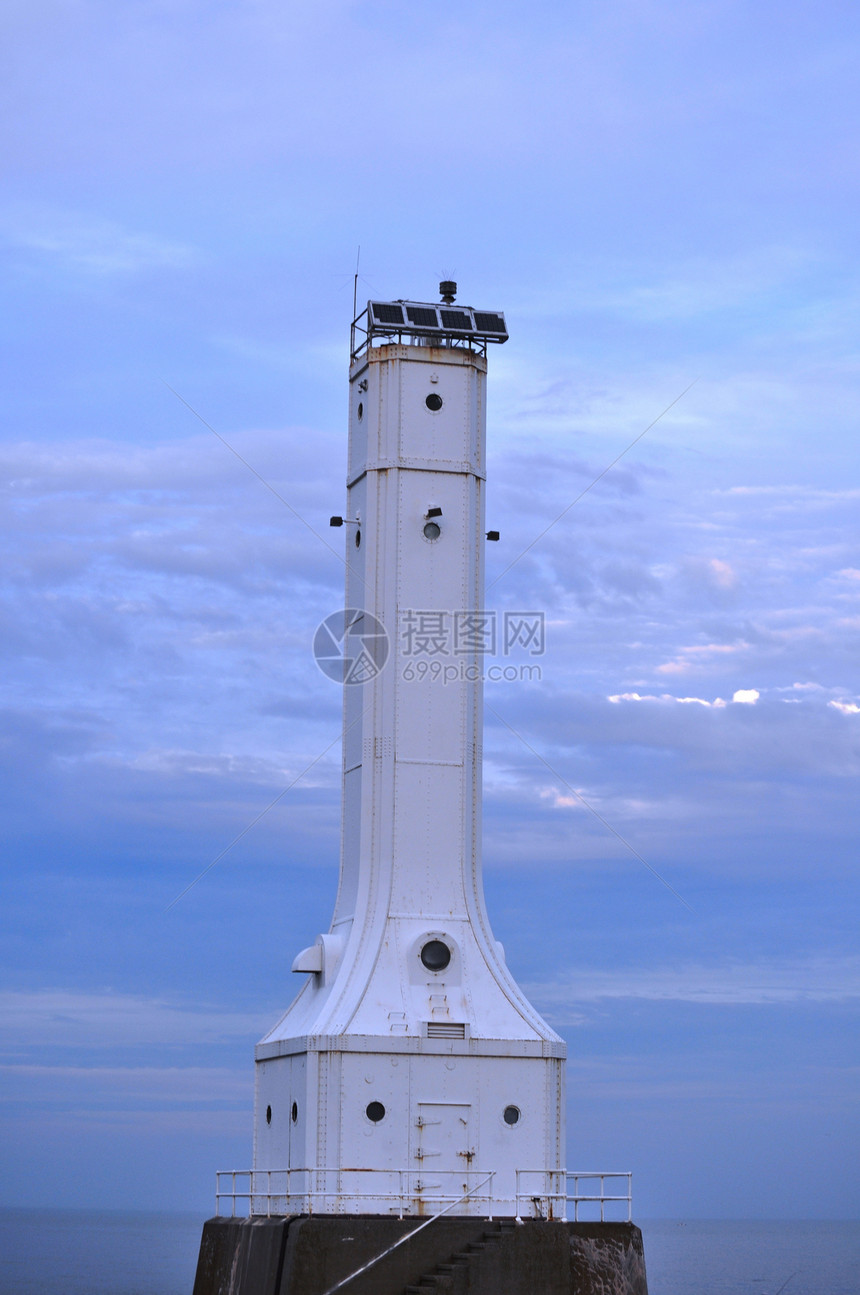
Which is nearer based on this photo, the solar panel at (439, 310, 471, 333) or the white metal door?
the white metal door

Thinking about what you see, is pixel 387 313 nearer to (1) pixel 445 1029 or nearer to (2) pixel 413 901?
(2) pixel 413 901

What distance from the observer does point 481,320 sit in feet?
121

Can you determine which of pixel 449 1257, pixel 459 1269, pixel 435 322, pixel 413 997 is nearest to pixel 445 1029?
pixel 413 997

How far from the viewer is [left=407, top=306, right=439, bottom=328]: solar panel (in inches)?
1438

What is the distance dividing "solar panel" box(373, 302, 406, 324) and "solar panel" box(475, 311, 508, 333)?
1.58 metres

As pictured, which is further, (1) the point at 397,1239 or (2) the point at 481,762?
(2) the point at 481,762

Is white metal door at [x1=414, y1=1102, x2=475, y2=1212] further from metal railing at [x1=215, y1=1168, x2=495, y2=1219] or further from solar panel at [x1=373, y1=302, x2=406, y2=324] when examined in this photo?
solar panel at [x1=373, y1=302, x2=406, y2=324]

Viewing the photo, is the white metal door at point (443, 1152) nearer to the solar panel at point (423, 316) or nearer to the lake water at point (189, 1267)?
the solar panel at point (423, 316)

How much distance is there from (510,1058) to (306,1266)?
210 inches

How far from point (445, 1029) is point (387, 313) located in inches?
545

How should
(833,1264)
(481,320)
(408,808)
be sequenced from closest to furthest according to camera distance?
(408,808) → (481,320) → (833,1264)

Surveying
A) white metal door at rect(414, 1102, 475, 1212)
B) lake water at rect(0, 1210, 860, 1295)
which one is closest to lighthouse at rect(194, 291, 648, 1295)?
white metal door at rect(414, 1102, 475, 1212)

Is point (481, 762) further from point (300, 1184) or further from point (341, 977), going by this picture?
point (300, 1184)

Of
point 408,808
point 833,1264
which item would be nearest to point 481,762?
point 408,808
